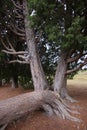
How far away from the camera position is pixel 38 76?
880 centimetres

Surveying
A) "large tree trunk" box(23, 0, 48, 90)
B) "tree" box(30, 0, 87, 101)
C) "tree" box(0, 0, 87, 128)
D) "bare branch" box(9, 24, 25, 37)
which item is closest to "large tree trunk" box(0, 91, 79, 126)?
"tree" box(0, 0, 87, 128)

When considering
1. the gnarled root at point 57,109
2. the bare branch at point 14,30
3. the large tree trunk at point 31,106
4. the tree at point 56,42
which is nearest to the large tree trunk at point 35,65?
the tree at point 56,42

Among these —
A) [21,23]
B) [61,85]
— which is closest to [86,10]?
[61,85]

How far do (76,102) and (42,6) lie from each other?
12.0ft

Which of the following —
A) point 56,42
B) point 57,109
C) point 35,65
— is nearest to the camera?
point 56,42

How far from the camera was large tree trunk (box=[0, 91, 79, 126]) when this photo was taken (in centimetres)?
638

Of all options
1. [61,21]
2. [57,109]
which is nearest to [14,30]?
[61,21]

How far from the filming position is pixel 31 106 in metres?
7.14

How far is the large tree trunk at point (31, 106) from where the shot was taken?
6.38 metres

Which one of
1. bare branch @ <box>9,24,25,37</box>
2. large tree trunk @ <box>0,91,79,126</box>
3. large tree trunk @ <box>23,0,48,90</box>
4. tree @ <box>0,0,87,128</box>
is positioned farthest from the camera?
bare branch @ <box>9,24,25,37</box>

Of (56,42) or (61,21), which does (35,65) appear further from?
(61,21)

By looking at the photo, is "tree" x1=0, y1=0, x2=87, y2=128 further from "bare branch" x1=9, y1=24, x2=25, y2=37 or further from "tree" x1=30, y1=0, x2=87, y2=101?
"bare branch" x1=9, y1=24, x2=25, y2=37

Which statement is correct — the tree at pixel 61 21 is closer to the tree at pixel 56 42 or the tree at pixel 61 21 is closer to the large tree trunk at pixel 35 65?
the tree at pixel 56 42

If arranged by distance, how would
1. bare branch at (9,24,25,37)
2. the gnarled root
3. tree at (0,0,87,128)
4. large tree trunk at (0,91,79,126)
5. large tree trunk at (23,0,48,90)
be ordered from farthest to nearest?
bare branch at (9,24,25,37), large tree trunk at (23,0,48,90), the gnarled root, tree at (0,0,87,128), large tree trunk at (0,91,79,126)
